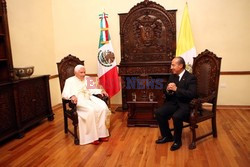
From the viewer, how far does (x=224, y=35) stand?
426cm

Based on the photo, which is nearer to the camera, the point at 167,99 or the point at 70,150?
the point at 70,150

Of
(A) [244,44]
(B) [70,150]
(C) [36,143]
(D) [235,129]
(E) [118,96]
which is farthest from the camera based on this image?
(E) [118,96]

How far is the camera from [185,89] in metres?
2.83

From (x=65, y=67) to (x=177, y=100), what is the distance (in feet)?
6.16

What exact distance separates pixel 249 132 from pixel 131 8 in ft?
9.90

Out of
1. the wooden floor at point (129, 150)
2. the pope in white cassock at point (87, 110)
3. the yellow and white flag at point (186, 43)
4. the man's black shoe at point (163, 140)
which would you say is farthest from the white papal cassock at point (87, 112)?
the yellow and white flag at point (186, 43)

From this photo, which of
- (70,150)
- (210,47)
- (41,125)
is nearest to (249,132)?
(210,47)

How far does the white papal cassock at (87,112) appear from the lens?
118 inches

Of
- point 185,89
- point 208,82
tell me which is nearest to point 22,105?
point 185,89

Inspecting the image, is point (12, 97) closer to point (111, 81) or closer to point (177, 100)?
point (111, 81)

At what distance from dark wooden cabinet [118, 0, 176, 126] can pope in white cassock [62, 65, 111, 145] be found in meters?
1.18

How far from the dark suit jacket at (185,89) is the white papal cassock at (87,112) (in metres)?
1.00

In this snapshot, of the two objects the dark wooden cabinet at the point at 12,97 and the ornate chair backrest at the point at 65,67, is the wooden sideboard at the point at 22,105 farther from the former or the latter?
the ornate chair backrest at the point at 65,67

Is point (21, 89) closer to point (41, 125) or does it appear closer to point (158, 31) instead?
point (41, 125)
